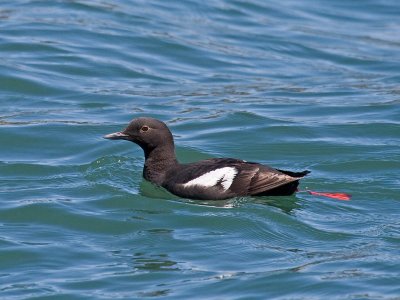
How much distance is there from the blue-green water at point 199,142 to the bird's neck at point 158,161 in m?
0.20

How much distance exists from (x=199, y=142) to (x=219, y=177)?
2.87 meters

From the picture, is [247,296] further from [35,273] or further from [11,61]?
[11,61]

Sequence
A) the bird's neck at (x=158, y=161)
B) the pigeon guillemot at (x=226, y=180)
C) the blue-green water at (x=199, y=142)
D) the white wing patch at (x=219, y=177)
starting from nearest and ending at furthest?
the blue-green water at (x=199, y=142)
the pigeon guillemot at (x=226, y=180)
the white wing patch at (x=219, y=177)
the bird's neck at (x=158, y=161)

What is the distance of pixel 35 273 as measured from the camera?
9.10m

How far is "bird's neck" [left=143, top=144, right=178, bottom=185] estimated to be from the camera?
38.4 ft

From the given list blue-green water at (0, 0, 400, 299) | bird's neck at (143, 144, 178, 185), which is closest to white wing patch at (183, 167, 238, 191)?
blue-green water at (0, 0, 400, 299)

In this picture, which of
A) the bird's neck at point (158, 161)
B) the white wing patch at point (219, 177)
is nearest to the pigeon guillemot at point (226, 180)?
the white wing patch at point (219, 177)

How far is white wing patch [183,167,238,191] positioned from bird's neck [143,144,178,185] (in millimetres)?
779

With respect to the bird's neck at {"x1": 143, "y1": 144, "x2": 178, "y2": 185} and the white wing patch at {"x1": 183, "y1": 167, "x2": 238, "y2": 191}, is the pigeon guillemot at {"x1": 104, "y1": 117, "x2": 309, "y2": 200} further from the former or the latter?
the bird's neck at {"x1": 143, "y1": 144, "x2": 178, "y2": 185}

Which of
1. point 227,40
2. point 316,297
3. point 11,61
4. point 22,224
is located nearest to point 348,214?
point 316,297

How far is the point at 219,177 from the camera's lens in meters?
11.0

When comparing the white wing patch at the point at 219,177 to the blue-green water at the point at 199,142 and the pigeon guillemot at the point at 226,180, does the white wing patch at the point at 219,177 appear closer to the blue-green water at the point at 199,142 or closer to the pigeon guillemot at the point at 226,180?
the pigeon guillemot at the point at 226,180

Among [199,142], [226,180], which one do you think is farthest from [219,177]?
[199,142]

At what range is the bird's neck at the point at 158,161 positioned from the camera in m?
11.7
